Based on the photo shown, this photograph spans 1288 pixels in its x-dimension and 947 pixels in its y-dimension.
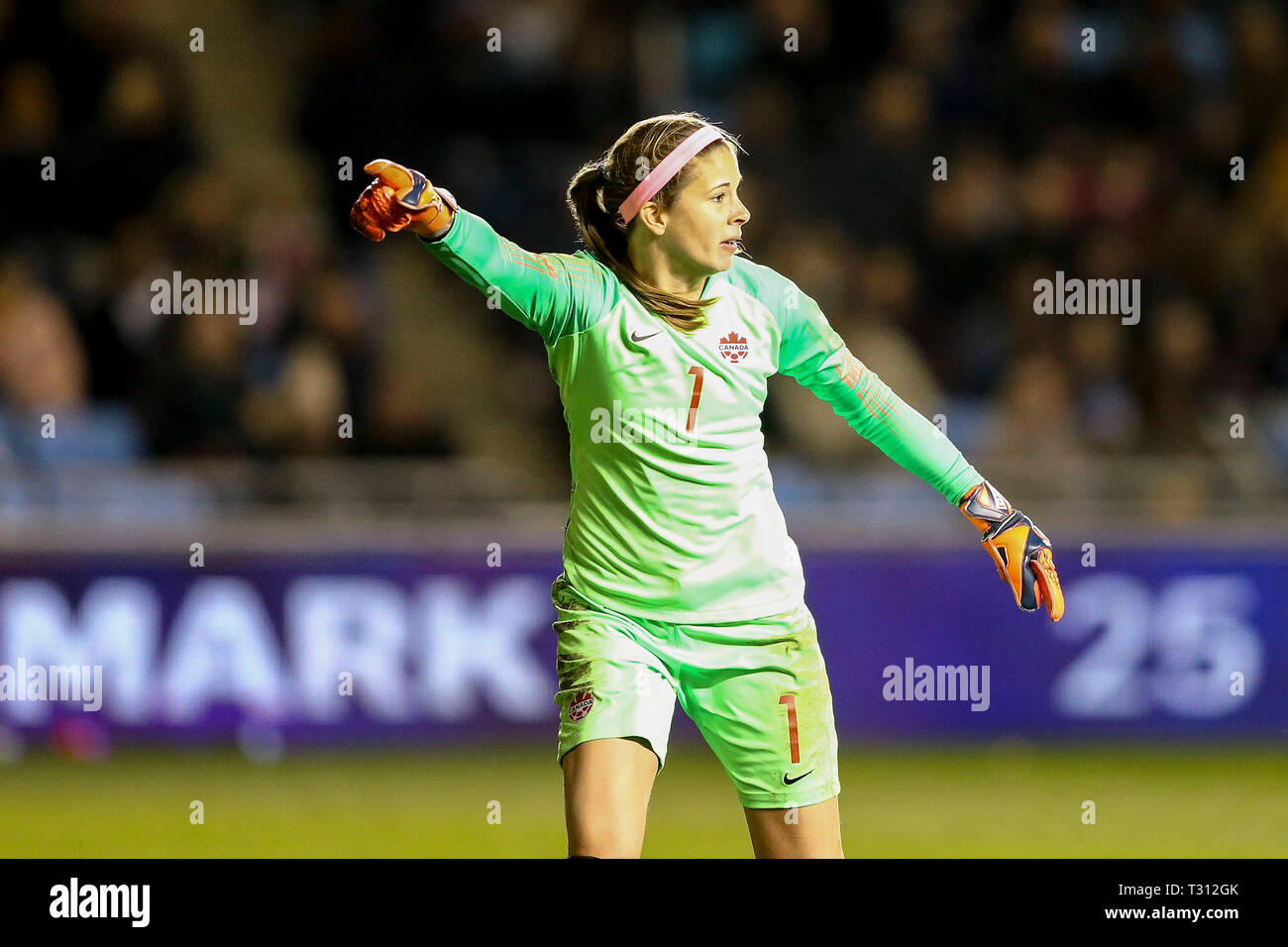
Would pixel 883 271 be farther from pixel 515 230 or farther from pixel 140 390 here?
pixel 140 390

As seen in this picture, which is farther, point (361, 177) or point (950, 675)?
point (361, 177)

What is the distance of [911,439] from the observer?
17.4 feet

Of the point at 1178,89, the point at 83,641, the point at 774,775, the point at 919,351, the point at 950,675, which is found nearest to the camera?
the point at 774,775

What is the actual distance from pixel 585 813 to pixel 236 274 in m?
6.47

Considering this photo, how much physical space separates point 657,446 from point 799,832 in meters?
1.05

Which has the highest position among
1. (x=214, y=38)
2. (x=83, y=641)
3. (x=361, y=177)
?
(x=214, y=38)

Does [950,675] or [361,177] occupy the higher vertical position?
[361,177]

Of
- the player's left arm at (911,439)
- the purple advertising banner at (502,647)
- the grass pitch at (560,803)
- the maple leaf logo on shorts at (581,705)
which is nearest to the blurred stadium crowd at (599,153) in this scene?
the purple advertising banner at (502,647)

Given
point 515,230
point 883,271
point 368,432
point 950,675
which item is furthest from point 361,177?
A: point 950,675

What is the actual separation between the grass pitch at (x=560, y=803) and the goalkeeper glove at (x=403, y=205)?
3.66 m

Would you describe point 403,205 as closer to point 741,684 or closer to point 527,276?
point 527,276

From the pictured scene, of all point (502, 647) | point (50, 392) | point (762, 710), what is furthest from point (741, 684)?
point (50, 392)

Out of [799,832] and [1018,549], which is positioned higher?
[1018,549]

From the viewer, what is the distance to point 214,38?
13.2m
